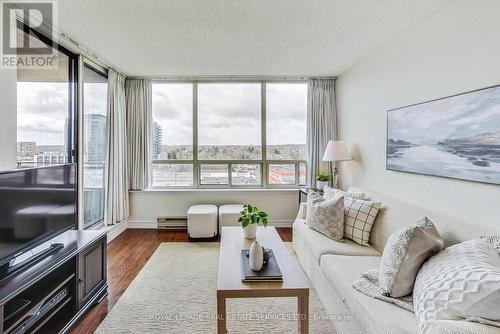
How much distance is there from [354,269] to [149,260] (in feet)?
7.67

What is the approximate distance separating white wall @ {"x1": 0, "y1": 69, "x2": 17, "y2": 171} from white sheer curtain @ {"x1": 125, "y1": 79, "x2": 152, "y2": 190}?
7.32 feet

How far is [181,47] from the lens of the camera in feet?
10.6

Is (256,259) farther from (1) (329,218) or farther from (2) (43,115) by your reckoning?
(2) (43,115)

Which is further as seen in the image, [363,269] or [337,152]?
[337,152]

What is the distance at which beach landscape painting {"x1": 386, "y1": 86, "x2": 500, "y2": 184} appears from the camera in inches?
74.2

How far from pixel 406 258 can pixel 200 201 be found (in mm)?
3498

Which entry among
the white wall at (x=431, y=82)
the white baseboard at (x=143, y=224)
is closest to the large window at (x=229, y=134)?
the white baseboard at (x=143, y=224)

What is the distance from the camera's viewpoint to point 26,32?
2.58 metres

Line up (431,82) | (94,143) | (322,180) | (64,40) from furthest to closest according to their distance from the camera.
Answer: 1. (322,180)
2. (94,143)
3. (64,40)
4. (431,82)

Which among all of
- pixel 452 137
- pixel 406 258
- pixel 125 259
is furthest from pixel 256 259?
pixel 125 259

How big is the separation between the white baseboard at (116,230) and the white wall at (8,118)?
1.85 metres

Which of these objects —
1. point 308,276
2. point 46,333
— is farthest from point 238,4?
point 46,333

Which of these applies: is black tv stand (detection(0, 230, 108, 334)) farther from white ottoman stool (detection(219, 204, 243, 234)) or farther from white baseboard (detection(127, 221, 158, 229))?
white baseboard (detection(127, 221, 158, 229))

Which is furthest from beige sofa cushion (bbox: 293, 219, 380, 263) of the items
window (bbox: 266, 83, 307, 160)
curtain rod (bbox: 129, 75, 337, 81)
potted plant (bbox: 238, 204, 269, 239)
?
curtain rod (bbox: 129, 75, 337, 81)
